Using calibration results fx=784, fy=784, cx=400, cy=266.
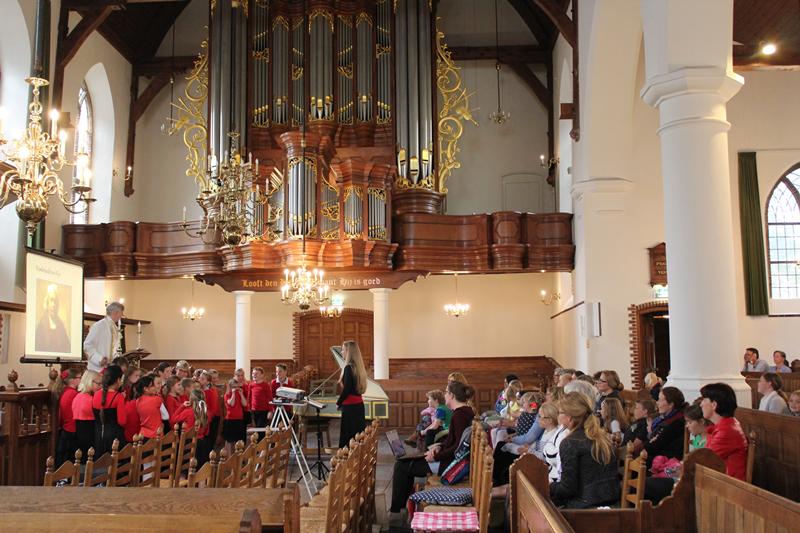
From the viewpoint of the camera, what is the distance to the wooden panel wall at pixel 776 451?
5.79 m

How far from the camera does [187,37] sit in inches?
787

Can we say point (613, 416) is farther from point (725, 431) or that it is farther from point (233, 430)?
point (233, 430)

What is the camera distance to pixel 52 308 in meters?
12.6

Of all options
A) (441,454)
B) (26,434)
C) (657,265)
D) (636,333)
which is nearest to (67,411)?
(26,434)

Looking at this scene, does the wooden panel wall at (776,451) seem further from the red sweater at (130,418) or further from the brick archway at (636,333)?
the brick archway at (636,333)

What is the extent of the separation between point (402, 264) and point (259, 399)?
16.4 feet

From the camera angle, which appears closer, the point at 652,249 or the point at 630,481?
the point at 630,481

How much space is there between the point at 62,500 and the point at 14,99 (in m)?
13.4

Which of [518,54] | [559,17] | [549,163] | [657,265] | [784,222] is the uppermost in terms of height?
[518,54]

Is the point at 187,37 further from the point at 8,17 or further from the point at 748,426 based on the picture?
the point at 748,426

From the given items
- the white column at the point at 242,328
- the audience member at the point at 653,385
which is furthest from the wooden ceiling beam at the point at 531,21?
the audience member at the point at 653,385

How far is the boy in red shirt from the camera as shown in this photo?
37.8 feet

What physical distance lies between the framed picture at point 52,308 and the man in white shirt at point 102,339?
2890 mm

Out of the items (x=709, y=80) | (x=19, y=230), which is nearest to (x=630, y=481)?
(x=709, y=80)
